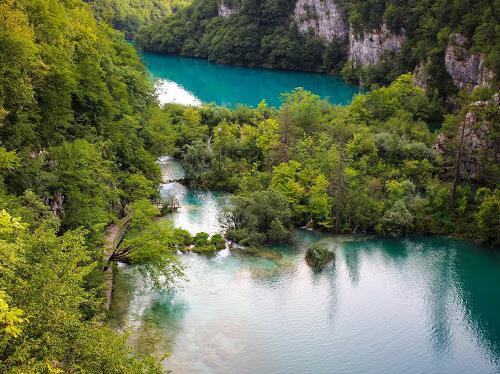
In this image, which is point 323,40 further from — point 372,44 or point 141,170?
point 141,170

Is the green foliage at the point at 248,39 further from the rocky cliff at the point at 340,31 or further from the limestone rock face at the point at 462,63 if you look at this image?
the limestone rock face at the point at 462,63

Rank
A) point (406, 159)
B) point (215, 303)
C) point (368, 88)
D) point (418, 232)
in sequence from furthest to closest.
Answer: point (368, 88) → point (406, 159) → point (418, 232) → point (215, 303)

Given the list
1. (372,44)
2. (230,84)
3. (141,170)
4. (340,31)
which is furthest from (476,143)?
(340,31)

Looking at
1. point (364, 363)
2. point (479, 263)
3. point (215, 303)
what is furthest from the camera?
point (479, 263)

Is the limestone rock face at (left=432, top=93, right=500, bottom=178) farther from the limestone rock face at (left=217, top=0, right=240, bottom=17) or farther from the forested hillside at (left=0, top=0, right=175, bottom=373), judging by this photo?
the limestone rock face at (left=217, top=0, right=240, bottom=17)

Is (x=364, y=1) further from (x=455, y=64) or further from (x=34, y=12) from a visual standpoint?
(x=34, y=12)

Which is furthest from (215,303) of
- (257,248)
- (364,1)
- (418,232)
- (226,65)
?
(226,65)

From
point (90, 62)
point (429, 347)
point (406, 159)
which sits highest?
point (90, 62)
